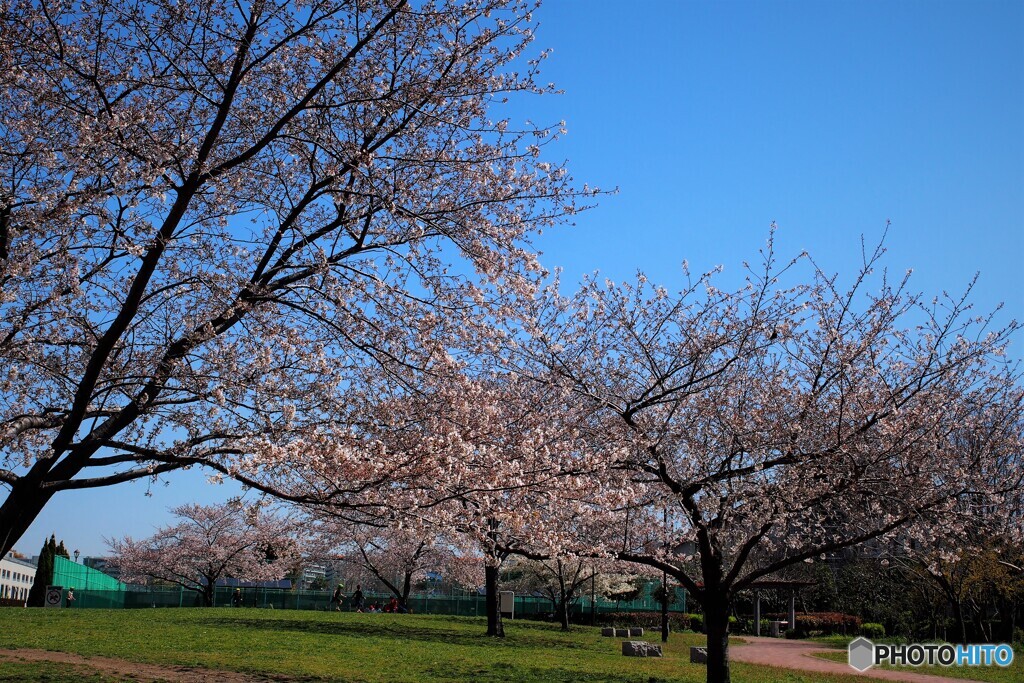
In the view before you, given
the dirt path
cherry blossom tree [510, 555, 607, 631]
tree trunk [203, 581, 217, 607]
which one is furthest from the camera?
tree trunk [203, 581, 217, 607]

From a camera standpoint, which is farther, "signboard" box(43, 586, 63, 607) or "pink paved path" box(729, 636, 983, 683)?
"signboard" box(43, 586, 63, 607)

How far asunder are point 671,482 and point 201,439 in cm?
696

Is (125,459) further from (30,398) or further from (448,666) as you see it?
(448,666)

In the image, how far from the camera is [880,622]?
1409 inches

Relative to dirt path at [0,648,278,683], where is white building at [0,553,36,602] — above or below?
below

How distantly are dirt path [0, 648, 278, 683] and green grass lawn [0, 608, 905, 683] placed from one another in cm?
40

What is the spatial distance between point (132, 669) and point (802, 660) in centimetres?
1764

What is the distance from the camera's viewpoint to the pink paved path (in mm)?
17297

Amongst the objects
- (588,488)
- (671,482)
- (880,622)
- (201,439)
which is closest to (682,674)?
(671,482)

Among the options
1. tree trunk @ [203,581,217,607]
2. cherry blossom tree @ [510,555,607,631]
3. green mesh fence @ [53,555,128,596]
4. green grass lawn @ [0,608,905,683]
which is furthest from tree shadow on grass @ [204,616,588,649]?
green mesh fence @ [53,555,128,596]

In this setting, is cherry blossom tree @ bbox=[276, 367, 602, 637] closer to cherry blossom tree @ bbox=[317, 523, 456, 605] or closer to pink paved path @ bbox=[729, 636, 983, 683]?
pink paved path @ bbox=[729, 636, 983, 683]

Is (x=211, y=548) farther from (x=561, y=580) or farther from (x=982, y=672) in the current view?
(x=982, y=672)

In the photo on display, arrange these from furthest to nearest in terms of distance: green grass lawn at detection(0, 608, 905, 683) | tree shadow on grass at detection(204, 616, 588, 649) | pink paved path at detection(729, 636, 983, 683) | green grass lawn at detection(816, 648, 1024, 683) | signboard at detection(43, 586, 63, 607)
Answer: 1. signboard at detection(43, 586, 63, 607)
2. tree shadow on grass at detection(204, 616, 588, 649)
3. pink paved path at detection(729, 636, 983, 683)
4. green grass lawn at detection(816, 648, 1024, 683)
5. green grass lawn at detection(0, 608, 905, 683)

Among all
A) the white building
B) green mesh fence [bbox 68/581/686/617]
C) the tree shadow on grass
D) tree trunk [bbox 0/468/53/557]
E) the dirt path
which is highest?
A: tree trunk [bbox 0/468/53/557]
